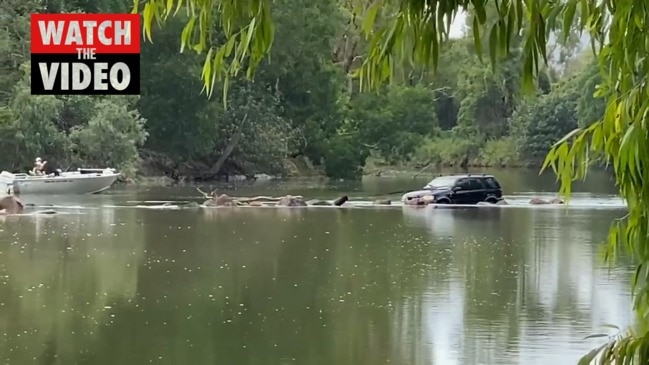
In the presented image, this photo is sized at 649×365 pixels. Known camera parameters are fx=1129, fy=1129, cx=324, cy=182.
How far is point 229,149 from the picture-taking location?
169 feet

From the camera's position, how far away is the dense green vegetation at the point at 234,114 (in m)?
39.7

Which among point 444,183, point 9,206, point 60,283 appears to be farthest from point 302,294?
point 444,183

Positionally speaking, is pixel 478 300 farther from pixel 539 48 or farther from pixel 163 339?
pixel 539 48

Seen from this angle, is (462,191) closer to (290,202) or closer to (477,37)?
(290,202)

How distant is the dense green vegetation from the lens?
39688 mm

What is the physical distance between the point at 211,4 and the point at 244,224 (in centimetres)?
2207

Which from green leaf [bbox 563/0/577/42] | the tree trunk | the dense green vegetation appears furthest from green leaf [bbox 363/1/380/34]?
the tree trunk

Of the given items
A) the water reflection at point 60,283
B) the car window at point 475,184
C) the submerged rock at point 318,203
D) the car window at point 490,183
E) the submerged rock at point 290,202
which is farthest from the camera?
the car window at point 490,183

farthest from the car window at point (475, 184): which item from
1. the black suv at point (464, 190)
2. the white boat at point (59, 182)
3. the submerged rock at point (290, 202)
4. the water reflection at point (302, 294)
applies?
the white boat at point (59, 182)

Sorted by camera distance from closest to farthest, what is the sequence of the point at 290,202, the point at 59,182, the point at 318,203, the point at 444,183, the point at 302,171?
the point at 290,202 < the point at 318,203 < the point at 444,183 < the point at 59,182 < the point at 302,171

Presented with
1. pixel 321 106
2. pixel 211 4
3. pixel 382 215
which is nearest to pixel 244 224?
pixel 382 215

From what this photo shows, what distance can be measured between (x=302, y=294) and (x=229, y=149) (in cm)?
3788

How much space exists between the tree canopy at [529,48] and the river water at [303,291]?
143 centimetres

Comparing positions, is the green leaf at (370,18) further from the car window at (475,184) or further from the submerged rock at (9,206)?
the car window at (475,184)
